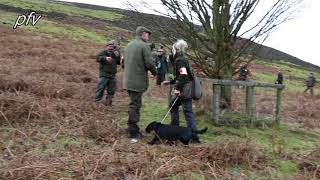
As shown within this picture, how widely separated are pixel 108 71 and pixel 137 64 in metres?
3.94

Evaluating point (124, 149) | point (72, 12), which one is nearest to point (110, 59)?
point (124, 149)

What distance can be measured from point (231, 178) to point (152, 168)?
1028 millimetres

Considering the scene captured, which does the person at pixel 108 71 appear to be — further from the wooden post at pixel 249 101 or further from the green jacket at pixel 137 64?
the green jacket at pixel 137 64

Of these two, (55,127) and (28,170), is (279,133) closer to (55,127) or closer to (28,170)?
(55,127)

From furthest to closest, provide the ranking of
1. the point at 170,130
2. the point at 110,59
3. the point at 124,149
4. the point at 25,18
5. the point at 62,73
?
the point at 25,18, the point at 62,73, the point at 110,59, the point at 170,130, the point at 124,149

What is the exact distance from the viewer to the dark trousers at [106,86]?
1253 cm

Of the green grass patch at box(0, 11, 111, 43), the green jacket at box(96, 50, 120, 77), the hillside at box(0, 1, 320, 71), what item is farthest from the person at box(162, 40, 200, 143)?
the green grass patch at box(0, 11, 111, 43)

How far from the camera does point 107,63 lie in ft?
41.1

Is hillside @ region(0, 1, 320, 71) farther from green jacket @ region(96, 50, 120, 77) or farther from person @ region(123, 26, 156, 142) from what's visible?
person @ region(123, 26, 156, 142)

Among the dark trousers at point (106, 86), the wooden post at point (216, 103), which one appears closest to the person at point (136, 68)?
the wooden post at point (216, 103)

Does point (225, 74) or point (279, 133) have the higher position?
point (225, 74)

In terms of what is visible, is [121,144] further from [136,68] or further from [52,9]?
[52,9]

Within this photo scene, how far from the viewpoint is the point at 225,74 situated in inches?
501

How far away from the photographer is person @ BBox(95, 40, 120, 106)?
12.5m
